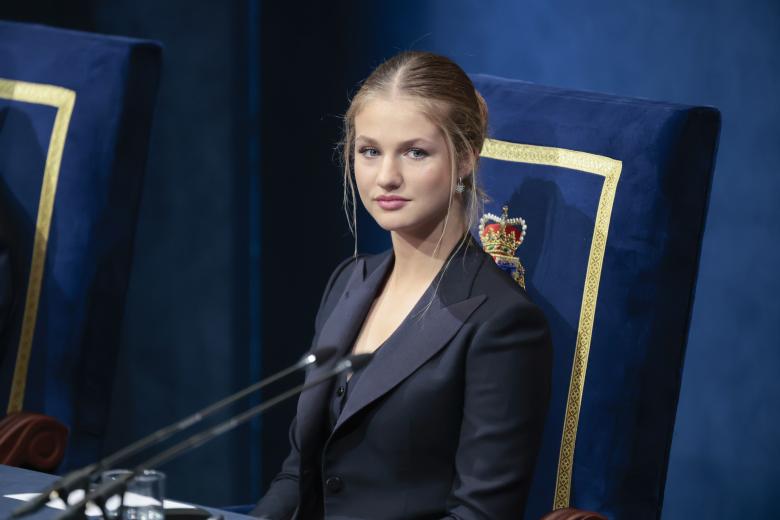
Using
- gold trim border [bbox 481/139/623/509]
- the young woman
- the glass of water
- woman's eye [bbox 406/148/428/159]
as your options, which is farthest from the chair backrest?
the glass of water

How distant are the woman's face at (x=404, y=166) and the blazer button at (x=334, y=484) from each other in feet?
1.24

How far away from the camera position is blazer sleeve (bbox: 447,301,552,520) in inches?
72.7

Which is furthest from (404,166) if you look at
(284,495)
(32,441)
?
(32,441)

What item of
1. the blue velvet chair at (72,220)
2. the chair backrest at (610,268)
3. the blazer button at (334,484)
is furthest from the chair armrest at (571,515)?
the blue velvet chair at (72,220)

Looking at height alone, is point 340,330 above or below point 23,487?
above

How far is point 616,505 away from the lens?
2.07 m

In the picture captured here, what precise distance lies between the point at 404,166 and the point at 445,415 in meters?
0.36

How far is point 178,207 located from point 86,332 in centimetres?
109

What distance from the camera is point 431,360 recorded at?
75.9 inches

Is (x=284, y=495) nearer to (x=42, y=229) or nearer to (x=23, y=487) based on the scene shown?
(x=23, y=487)

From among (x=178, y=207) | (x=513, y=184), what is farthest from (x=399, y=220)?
(x=178, y=207)

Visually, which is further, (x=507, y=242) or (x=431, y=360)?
(x=507, y=242)

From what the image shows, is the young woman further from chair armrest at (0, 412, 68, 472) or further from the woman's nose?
chair armrest at (0, 412, 68, 472)

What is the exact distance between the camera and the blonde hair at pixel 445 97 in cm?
194
